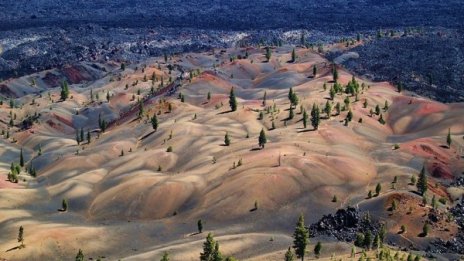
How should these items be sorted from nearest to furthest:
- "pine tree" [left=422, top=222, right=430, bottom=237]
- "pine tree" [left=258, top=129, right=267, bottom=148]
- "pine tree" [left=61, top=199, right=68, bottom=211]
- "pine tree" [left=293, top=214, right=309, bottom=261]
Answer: "pine tree" [left=293, top=214, right=309, bottom=261] < "pine tree" [left=422, top=222, right=430, bottom=237] < "pine tree" [left=61, top=199, right=68, bottom=211] < "pine tree" [left=258, top=129, right=267, bottom=148]

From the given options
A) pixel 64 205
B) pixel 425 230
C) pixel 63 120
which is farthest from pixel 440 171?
pixel 63 120

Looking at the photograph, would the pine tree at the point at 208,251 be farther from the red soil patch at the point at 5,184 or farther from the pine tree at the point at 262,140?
the red soil patch at the point at 5,184

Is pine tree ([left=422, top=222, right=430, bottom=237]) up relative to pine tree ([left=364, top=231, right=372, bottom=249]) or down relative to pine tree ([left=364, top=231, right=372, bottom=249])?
down

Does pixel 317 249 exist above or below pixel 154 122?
above

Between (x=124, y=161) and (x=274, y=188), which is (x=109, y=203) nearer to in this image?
(x=124, y=161)

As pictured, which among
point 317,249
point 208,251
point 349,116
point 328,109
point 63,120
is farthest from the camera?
point 63,120

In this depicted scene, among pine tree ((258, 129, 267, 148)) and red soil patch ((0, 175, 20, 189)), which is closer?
pine tree ((258, 129, 267, 148))

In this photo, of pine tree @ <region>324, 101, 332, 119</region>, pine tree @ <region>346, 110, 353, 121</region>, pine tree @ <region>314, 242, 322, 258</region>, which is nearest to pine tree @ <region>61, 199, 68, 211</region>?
pine tree @ <region>314, 242, 322, 258</region>

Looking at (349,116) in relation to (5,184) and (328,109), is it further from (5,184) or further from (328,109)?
(5,184)

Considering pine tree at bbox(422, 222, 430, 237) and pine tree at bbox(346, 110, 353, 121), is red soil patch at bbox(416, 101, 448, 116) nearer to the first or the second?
pine tree at bbox(346, 110, 353, 121)

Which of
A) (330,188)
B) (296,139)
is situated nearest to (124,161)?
(296,139)

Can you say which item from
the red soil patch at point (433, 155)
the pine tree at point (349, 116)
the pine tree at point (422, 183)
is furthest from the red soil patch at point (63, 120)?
the pine tree at point (422, 183)
